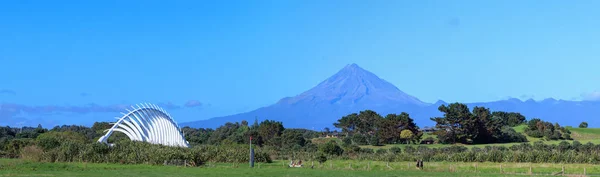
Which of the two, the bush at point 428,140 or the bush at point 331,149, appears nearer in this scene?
the bush at point 331,149

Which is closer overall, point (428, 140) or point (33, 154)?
point (33, 154)

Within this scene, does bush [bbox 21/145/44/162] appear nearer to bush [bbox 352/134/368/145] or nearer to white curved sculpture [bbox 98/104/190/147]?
white curved sculpture [bbox 98/104/190/147]

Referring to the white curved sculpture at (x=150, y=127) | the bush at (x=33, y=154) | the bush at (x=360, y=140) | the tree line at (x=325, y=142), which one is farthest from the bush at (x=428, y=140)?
the bush at (x=33, y=154)

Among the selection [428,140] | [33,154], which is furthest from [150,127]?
[428,140]

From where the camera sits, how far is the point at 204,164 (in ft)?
183

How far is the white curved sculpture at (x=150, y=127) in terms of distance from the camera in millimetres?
66562

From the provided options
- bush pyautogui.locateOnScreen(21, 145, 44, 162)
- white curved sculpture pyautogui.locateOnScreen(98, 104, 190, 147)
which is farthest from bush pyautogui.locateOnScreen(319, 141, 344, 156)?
bush pyautogui.locateOnScreen(21, 145, 44, 162)

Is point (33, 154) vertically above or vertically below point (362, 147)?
below

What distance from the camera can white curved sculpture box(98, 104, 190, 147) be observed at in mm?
66562

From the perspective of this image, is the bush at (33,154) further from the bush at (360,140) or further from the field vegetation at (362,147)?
the bush at (360,140)

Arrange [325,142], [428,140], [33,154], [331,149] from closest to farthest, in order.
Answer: [33,154]
[331,149]
[325,142]
[428,140]

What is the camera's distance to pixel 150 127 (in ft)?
223

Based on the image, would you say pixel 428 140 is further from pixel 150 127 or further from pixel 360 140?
pixel 150 127

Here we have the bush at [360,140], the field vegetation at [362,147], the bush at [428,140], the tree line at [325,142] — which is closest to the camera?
the field vegetation at [362,147]
